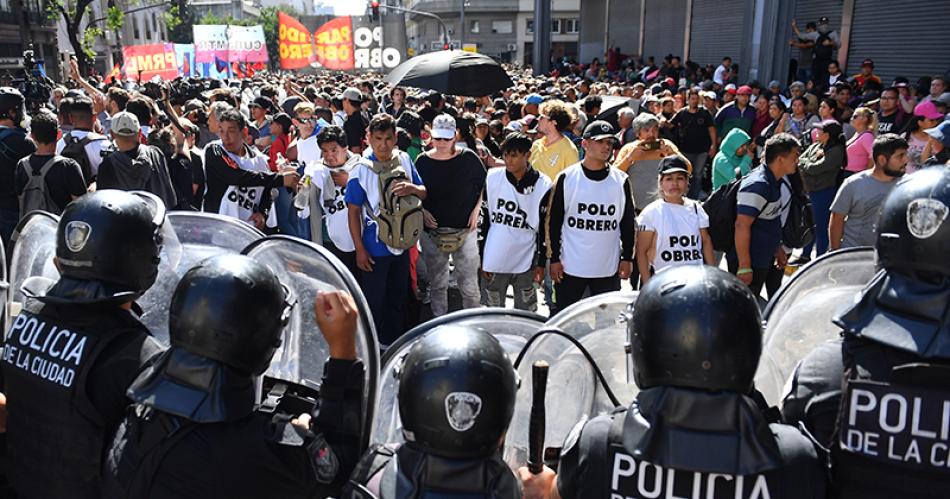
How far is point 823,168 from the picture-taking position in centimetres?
739

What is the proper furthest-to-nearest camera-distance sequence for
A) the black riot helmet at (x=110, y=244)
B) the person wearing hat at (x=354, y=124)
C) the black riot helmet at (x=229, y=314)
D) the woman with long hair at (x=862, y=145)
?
the person wearing hat at (x=354, y=124) < the woman with long hair at (x=862, y=145) < the black riot helmet at (x=110, y=244) < the black riot helmet at (x=229, y=314)

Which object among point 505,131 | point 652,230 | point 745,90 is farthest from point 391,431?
point 745,90

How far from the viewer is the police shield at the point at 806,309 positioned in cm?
250

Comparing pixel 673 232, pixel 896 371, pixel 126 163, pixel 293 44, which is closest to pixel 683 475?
pixel 896 371

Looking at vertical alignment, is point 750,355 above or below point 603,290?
above

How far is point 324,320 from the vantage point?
2213 mm

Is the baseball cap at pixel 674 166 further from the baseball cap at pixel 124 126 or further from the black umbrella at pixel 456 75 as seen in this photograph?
the baseball cap at pixel 124 126

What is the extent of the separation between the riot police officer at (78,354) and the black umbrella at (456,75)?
6021 mm

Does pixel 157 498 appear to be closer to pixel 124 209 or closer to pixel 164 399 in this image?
pixel 164 399

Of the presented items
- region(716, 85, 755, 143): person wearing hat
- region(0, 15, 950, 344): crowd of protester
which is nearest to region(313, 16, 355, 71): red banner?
region(716, 85, 755, 143): person wearing hat

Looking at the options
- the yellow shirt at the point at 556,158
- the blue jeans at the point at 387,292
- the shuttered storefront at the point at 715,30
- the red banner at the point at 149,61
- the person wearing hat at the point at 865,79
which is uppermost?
the shuttered storefront at the point at 715,30

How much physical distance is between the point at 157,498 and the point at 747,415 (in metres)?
1.52

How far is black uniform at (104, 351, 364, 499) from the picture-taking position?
75.0 inches

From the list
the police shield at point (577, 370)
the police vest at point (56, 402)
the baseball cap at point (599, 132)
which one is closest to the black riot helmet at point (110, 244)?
the police vest at point (56, 402)
